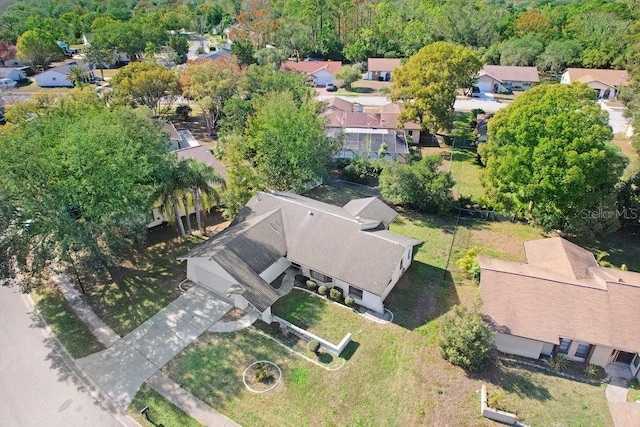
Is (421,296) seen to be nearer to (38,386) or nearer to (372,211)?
(372,211)

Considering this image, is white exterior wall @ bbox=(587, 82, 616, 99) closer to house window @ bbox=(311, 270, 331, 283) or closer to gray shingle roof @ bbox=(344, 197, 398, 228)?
gray shingle roof @ bbox=(344, 197, 398, 228)

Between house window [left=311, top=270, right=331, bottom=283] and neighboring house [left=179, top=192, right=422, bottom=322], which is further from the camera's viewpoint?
house window [left=311, top=270, right=331, bottom=283]

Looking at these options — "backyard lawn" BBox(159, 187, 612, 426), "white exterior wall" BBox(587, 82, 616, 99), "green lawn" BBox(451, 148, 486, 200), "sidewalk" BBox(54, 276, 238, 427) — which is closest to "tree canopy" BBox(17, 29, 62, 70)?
"sidewalk" BBox(54, 276, 238, 427)

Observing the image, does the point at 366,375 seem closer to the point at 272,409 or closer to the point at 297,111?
the point at 272,409

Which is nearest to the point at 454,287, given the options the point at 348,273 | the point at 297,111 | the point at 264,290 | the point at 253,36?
the point at 348,273

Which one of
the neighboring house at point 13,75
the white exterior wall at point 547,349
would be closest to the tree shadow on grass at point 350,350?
the white exterior wall at point 547,349

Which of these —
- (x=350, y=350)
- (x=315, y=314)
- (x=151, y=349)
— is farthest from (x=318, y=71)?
(x=151, y=349)
